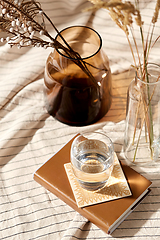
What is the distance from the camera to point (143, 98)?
67cm

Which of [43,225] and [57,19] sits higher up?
[57,19]

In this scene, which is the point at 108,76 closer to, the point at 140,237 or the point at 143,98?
the point at 143,98

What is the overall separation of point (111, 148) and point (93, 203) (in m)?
0.13

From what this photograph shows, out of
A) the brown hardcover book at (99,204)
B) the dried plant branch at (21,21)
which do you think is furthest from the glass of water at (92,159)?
the dried plant branch at (21,21)

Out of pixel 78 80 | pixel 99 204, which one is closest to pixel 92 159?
pixel 99 204

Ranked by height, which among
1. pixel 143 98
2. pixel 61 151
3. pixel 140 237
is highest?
pixel 143 98

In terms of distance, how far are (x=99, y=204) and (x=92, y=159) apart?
0.38 feet

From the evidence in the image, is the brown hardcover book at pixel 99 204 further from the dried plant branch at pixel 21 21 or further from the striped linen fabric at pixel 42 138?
the dried plant branch at pixel 21 21

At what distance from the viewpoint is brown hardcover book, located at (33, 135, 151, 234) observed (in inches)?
26.5

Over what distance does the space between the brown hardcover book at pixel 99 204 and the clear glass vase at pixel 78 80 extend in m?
0.11

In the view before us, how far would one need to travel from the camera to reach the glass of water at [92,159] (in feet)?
2.22

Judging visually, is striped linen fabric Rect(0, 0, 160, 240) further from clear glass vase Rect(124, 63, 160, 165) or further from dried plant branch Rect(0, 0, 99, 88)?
dried plant branch Rect(0, 0, 99, 88)

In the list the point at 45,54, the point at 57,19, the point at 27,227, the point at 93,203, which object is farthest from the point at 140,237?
the point at 57,19

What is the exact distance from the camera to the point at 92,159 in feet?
2.49
